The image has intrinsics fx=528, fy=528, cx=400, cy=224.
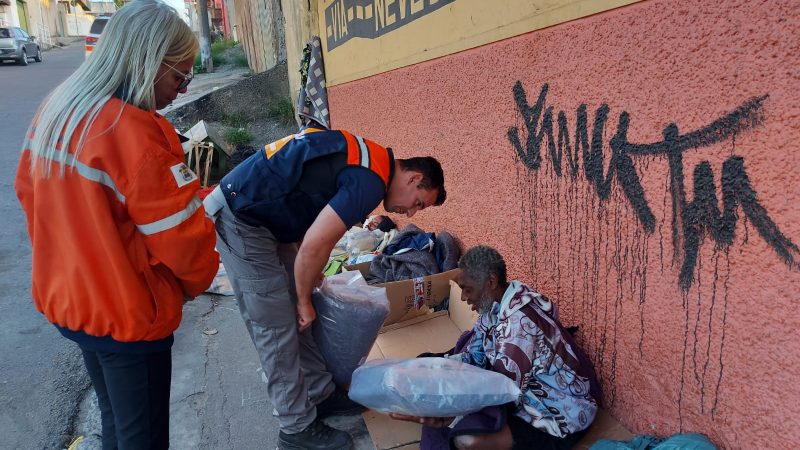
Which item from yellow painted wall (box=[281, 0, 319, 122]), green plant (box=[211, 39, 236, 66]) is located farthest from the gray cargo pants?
green plant (box=[211, 39, 236, 66])

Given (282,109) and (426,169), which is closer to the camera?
(426,169)

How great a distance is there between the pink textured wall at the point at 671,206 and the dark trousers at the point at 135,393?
1661 mm

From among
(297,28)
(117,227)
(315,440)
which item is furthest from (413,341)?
(297,28)

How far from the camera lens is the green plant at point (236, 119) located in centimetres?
1009

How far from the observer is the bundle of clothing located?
3490 mm

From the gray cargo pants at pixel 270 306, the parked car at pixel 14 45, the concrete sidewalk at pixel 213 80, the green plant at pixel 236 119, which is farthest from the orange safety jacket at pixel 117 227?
the parked car at pixel 14 45

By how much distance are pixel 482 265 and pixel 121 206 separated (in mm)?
1374

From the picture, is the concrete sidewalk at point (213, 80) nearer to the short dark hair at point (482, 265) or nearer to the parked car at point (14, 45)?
the parked car at point (14, 45)

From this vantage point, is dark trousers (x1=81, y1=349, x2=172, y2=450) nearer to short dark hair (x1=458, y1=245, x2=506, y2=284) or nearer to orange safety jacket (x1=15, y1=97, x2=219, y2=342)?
orange safety jacket (x1=15, y1=97, x2=219, y2=342)

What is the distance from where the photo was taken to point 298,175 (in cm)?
201

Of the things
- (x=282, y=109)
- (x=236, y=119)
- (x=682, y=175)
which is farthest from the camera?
(x=236, y=119)

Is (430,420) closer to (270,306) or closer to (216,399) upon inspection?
(270,306)

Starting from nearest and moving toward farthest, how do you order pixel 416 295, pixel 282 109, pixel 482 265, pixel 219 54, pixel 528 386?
pixel 528 386, pixel 482 265, pixel 416 295, pixel 282 109, pixel 219 54

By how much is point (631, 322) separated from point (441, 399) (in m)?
0.80
